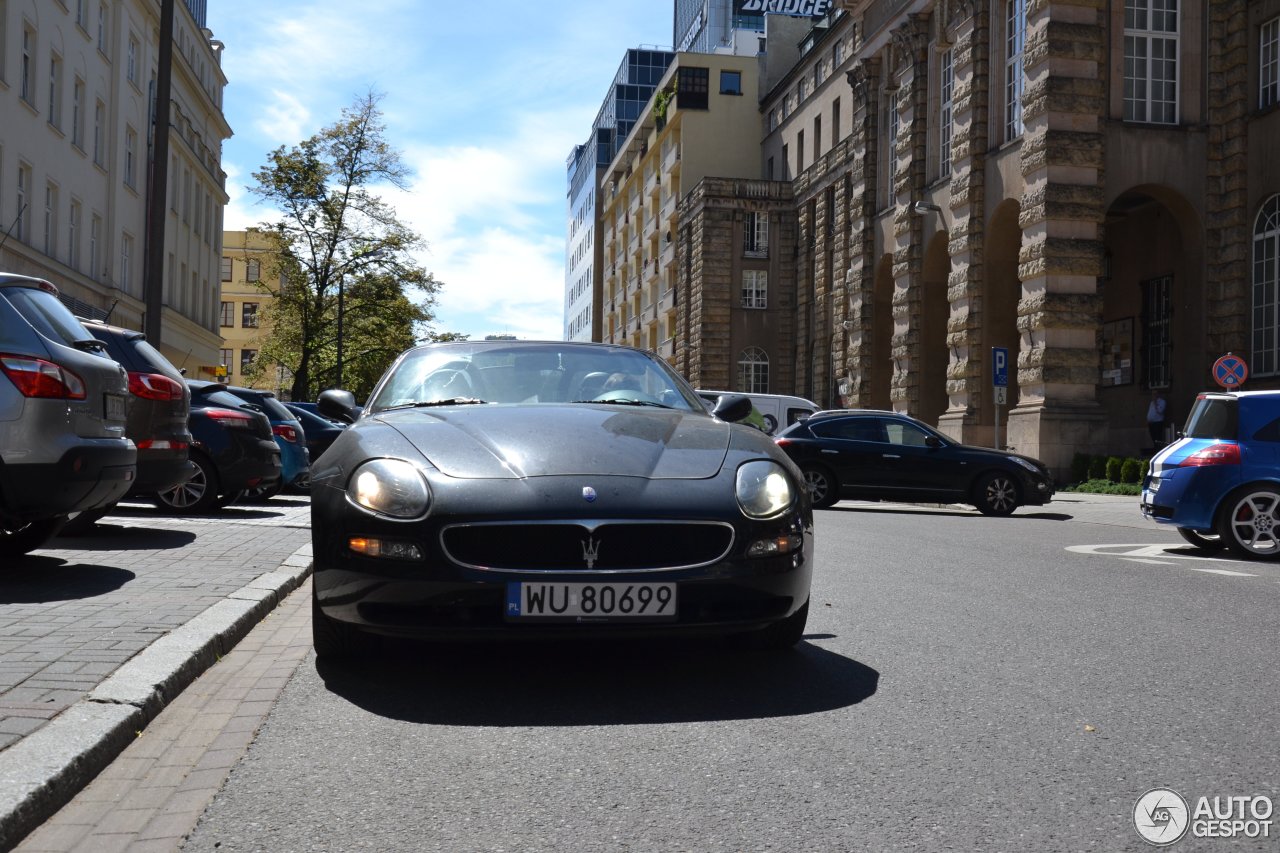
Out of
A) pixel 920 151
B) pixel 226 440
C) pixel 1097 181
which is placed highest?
pixel 920 151

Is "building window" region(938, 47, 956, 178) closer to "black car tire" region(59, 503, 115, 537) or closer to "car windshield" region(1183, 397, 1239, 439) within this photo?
"car windshield" region(1183, 397, 1239, 439)

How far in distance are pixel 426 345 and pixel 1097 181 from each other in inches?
1023

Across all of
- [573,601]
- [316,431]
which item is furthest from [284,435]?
[573,601]

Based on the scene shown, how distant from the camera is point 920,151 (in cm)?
4012

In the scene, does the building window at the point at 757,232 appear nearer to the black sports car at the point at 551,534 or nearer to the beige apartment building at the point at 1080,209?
the beige apartment building at the point at 1080,209

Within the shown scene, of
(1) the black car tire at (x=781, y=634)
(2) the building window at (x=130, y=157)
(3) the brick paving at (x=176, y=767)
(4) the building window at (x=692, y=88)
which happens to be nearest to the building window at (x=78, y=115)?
(2) the building window at (x=130, y=157)

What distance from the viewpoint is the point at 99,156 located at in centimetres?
3772

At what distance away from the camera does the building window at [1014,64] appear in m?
33.2

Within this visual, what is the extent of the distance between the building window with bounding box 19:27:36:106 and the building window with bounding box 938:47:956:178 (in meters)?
23.3

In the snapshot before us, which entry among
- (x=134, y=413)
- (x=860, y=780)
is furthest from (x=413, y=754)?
(x=134, y=413)

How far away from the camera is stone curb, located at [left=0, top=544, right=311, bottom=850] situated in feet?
11.7

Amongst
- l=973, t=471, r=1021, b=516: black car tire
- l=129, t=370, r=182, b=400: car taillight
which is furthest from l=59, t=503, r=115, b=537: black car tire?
l=973, t=471, r=1021, b=516: black car tire

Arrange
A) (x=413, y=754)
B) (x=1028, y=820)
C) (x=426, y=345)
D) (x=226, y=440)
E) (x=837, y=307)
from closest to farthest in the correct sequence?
(x=1028, y=820) → (x=413, y=754) → (x=426, y=345) → (x=226, y=440) → (x=837, y=307)

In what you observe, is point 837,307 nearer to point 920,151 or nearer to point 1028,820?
point 920,151
